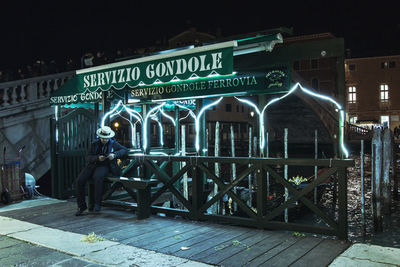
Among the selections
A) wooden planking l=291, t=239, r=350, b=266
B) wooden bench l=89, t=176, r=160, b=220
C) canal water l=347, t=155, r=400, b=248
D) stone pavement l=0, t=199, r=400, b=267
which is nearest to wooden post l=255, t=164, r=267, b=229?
wooden planking l=291, t=239, r=350, b=266

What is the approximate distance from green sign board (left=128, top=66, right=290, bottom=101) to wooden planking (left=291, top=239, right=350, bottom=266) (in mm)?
2490

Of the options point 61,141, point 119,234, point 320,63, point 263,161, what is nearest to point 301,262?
point 263,161

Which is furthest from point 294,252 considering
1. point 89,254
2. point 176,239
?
point 89,254

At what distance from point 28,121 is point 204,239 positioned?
10.5m

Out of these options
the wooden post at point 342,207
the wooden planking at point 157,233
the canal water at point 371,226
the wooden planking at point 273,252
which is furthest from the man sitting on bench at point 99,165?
the canal water at point 371,226

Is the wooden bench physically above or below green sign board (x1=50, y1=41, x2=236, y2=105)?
below

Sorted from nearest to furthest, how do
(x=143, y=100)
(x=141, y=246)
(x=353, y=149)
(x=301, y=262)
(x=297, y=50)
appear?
1. (x=301, y=262)
2. (x=141, y=246)
3. (x=297, y=50)
4. (x=143, y=100)
5. (x=353, y=149)

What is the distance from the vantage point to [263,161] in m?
5.70

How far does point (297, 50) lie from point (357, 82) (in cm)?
4638

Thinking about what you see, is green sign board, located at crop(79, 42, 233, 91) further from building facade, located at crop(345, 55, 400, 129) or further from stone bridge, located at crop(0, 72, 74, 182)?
building facade, located at crop(345, 55, 400, 129)

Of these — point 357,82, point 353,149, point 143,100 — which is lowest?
point 353,149

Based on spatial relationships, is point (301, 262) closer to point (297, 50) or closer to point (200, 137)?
point (297, 50)

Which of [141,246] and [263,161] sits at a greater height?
[263,161]

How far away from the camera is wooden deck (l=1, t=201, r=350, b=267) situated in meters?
4.44
